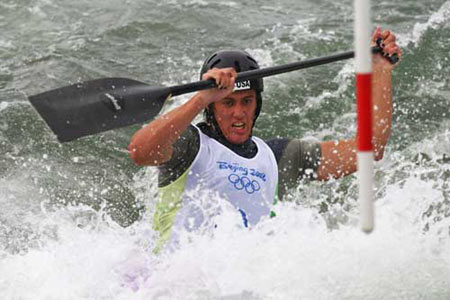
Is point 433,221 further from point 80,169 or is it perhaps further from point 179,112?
point 80,169

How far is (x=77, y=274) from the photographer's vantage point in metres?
5.23

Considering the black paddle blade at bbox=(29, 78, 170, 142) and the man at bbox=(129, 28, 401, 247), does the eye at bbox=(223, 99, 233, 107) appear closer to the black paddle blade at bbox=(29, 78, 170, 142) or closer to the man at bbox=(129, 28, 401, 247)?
the man at bbox=(129, 28, 401, 247)

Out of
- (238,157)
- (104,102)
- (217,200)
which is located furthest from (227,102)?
(104,102)

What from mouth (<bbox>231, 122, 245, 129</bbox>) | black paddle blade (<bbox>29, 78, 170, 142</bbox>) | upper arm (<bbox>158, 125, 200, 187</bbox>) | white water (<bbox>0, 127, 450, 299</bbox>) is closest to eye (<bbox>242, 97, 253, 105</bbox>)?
mouth (<bbox>231, 122, 245, 129</bbox>)

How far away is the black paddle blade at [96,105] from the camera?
473 cm

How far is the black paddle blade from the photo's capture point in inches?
186

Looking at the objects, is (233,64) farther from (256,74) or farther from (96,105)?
(96,105)

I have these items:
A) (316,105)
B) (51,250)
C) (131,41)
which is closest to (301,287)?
(51,250)

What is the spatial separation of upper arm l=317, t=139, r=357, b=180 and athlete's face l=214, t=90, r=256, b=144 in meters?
0.58

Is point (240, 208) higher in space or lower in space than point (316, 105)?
higher

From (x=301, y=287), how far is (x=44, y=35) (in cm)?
647

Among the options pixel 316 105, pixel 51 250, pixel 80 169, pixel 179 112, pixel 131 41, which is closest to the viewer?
pixel 179 112

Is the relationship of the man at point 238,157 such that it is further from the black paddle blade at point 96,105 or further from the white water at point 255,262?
the black paddle blade at point 96,105

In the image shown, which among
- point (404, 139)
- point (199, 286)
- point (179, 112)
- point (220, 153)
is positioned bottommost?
point (404, 139)
